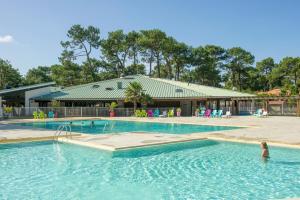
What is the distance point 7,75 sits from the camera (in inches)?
2530

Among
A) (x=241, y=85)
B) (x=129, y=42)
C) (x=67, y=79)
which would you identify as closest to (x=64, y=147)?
(x=67, y=79)

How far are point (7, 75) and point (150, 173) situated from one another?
61327 millimetres

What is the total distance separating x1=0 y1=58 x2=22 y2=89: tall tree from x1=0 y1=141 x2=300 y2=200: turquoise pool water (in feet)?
175

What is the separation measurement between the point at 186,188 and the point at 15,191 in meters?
4.73

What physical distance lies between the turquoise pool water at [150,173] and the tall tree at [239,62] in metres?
54.3

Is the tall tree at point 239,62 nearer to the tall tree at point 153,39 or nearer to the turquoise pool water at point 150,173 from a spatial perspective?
the tall tree at point 153,39

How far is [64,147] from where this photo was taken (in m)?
15.1

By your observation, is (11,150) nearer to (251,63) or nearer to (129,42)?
(129,42)

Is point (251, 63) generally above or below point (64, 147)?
above

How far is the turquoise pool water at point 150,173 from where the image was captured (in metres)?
8.55

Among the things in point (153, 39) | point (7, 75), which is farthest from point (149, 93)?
point (7, 75)

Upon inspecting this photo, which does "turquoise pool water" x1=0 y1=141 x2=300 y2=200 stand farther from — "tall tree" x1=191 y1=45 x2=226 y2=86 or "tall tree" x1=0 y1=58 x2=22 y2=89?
"tall tree" x1=0 y1=58 x2=22 y2=89

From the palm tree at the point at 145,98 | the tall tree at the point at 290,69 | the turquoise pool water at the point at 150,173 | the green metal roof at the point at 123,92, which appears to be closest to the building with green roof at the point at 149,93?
the green metal roof at the point at 123,92

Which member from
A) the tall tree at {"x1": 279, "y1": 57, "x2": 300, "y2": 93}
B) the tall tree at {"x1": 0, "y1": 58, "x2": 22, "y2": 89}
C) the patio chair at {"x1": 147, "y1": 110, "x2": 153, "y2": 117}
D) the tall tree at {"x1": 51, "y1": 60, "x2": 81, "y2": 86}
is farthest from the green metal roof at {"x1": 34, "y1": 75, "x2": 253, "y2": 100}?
the tall tree at {"x1": 0, "y1": 58, "x2": 22, "y2": 89}
